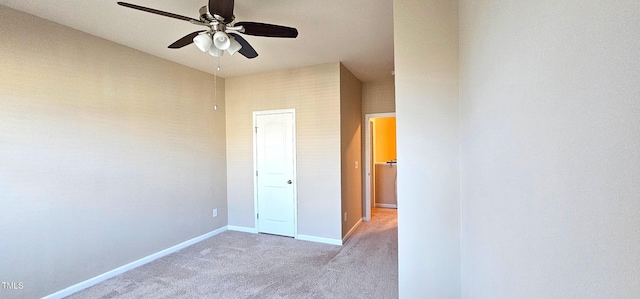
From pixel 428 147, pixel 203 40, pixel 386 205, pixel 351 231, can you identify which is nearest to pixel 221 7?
pixel 203 40

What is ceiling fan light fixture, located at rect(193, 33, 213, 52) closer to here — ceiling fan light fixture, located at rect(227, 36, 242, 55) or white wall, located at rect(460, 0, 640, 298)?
ceiling fan light fixture, located at rect(227, 36, 242, 55)

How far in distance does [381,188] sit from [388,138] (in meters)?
1.38

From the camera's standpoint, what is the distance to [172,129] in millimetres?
3555

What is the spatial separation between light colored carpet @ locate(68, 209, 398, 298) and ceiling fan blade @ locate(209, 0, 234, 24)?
2.46m

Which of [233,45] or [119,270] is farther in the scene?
[119,270]

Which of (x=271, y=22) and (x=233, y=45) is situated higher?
(x=271, y=22)

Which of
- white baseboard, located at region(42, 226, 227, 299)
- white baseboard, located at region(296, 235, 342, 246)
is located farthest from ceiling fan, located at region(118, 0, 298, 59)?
white baseboard, located at region(296, 235, 342, 246)

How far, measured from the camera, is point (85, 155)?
2652 mm

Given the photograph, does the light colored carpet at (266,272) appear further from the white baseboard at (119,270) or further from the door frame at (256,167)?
the door frame at (256,167)

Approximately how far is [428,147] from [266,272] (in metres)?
2.30

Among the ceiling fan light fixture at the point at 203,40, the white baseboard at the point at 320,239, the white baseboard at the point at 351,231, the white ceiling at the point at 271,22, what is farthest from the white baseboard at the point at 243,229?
the ceiling fan light fixture at the point at 203,40

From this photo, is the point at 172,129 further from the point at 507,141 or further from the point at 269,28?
the point at 507,141

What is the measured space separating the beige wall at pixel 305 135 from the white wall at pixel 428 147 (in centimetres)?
199

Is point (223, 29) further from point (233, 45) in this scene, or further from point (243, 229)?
point (243, 229)
